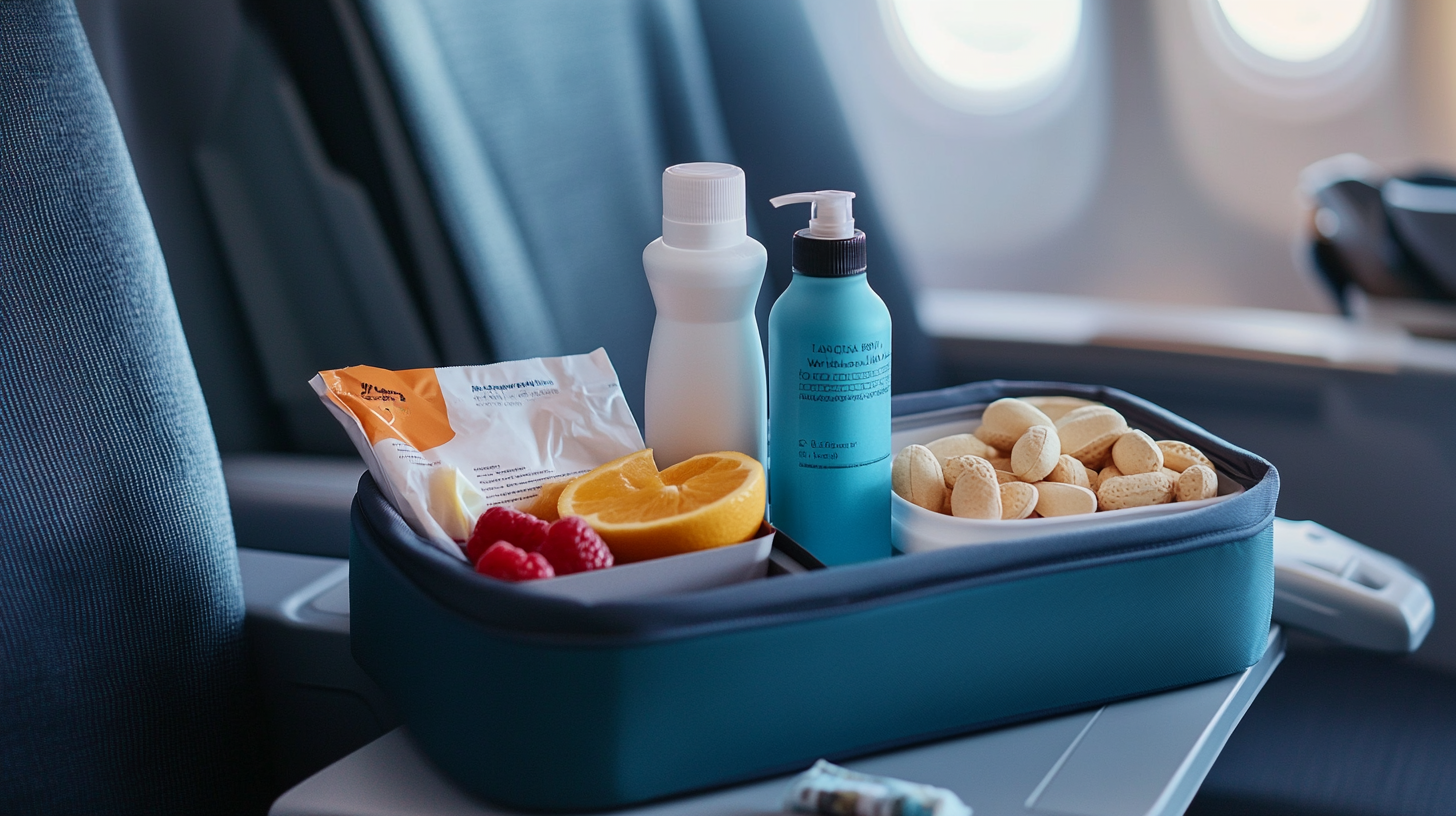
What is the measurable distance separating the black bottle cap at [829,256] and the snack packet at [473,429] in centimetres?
15

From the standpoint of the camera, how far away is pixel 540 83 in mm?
1074

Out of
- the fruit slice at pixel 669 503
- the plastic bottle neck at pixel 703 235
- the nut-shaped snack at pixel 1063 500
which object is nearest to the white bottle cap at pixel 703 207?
the plastic bottle neck at pixel 703 235

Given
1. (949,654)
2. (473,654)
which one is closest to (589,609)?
(473,654)

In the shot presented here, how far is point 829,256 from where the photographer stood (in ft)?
1.95

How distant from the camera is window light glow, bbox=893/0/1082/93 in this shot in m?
2.39

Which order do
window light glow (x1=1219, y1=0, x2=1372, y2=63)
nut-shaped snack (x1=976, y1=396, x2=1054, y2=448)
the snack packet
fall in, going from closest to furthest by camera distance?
the snack packet < nut-shaped snack (x1=976, y1=396, x2=1054, y2=448) < window light glow (x1=1219, y1=0, x2=1372, y2=63)

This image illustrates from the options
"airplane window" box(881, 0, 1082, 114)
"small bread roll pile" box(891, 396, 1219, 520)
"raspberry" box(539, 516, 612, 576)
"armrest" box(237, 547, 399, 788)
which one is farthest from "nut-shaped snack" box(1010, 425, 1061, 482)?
"airplane window" box(881, 0, 1082, 114)

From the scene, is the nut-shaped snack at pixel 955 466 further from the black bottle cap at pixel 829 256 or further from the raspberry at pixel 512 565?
the raspberry at pixel 512 565

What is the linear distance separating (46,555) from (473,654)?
0.31 m

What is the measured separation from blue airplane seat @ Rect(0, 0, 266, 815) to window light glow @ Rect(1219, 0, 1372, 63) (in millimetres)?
2204

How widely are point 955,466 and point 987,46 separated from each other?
2.00m

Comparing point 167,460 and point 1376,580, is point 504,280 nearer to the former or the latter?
point 167,460

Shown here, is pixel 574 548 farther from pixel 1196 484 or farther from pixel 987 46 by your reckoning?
pixel 987 46

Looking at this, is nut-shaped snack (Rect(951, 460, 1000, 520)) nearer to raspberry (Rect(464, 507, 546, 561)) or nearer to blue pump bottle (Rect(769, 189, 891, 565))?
blue pump bottle (Rect(769, 189, 891, 565))
